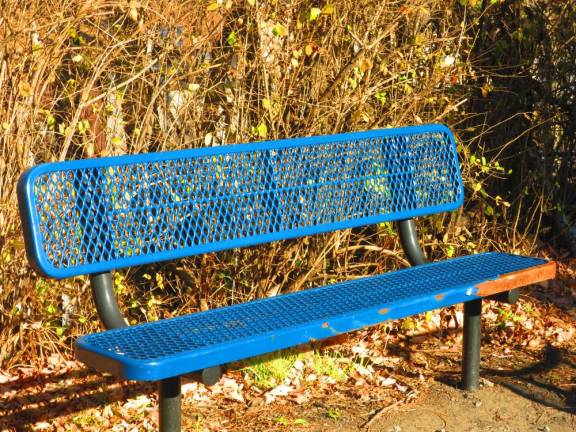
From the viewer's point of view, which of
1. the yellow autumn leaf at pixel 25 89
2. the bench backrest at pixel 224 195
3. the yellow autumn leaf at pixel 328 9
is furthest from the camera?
the yellow autumn leaf at pixel 328 9

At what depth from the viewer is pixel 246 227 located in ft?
12.8

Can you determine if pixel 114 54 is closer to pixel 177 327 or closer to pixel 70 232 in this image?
A: pixel 70 232

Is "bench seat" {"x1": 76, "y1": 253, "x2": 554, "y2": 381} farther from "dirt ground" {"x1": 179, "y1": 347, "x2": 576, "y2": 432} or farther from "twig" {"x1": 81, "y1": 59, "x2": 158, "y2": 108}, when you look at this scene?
"twig" {"x1": 81, "y1": 59, "x2": 158, "y2": 108}

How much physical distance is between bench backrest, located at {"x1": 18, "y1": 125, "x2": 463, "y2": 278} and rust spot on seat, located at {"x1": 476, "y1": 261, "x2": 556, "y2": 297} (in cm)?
56

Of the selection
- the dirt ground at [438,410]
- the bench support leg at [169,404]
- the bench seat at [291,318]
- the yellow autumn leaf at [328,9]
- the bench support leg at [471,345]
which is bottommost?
the dirt ground at [438,410]

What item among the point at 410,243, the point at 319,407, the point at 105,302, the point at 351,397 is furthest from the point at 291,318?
the point at 410,243

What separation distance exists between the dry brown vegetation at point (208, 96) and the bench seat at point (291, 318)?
83cm

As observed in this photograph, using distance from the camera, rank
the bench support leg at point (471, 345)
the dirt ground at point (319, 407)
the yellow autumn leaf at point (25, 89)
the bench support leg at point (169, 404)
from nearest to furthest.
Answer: the bench support leg at point (169, 404) < the yellow autumn leaf at point (25, 89) < the dirt ground at point (319, 407) < the bench support leg at point (471, 345)

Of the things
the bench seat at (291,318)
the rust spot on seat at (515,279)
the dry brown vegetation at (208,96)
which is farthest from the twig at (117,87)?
the rust spot on seat at (515,279)

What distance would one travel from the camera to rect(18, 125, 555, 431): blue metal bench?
3.24 m

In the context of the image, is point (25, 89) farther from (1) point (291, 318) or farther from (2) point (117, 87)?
(1) point (291, 318)

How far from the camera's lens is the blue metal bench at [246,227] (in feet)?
10.6

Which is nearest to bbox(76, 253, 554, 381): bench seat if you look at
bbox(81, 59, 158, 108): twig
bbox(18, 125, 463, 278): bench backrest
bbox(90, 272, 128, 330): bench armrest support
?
bbox(90, 272, 128, 330): bench armrest support

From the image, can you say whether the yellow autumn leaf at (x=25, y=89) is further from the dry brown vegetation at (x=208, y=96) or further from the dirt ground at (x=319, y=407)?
the dirt ground at (x=319, y=407)
